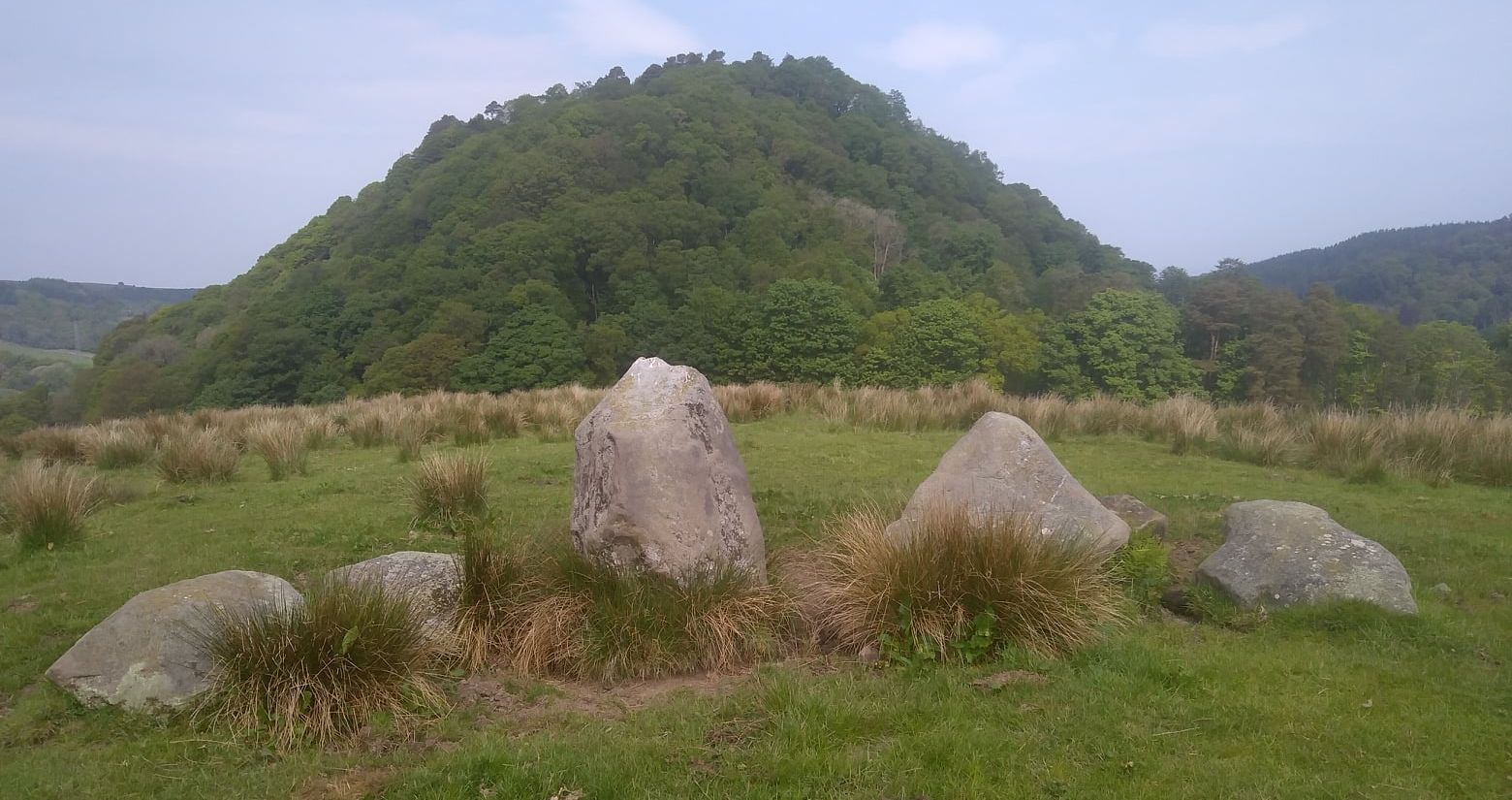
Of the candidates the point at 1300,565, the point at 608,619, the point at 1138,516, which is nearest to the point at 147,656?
the point at 608,619

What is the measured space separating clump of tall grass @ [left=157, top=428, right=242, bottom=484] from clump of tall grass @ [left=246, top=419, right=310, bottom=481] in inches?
18.1

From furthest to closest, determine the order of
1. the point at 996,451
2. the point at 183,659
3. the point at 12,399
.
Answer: the point at 12,399 < the point at 996,451 < the point at 183,659

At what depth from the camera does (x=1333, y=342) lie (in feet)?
126

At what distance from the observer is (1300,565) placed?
5.95m

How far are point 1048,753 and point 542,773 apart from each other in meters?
2.31

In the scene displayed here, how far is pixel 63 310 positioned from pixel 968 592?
106 metres

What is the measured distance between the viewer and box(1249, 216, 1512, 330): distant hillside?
47.8 meters

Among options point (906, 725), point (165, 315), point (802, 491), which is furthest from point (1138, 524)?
point (165, 315)

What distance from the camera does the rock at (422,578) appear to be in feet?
17.7

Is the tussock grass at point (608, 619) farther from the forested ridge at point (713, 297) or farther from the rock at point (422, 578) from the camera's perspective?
the forested ridge at point (713, 297)

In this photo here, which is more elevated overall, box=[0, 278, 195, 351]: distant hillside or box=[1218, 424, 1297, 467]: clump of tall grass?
box=[0, 278, 195, 351]: distant hillside

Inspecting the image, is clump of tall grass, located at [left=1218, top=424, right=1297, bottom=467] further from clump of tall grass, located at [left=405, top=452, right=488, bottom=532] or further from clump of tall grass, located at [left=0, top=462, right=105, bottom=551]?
clump of tall grass, located at [left=0, top=462, right=105, bottom=551]

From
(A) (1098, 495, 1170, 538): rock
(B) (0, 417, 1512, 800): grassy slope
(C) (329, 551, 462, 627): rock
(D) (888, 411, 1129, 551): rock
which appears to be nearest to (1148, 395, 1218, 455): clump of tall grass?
(A) (1098, 495, 1170, 538): rock

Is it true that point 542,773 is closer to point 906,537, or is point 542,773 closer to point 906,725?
point 906,725
